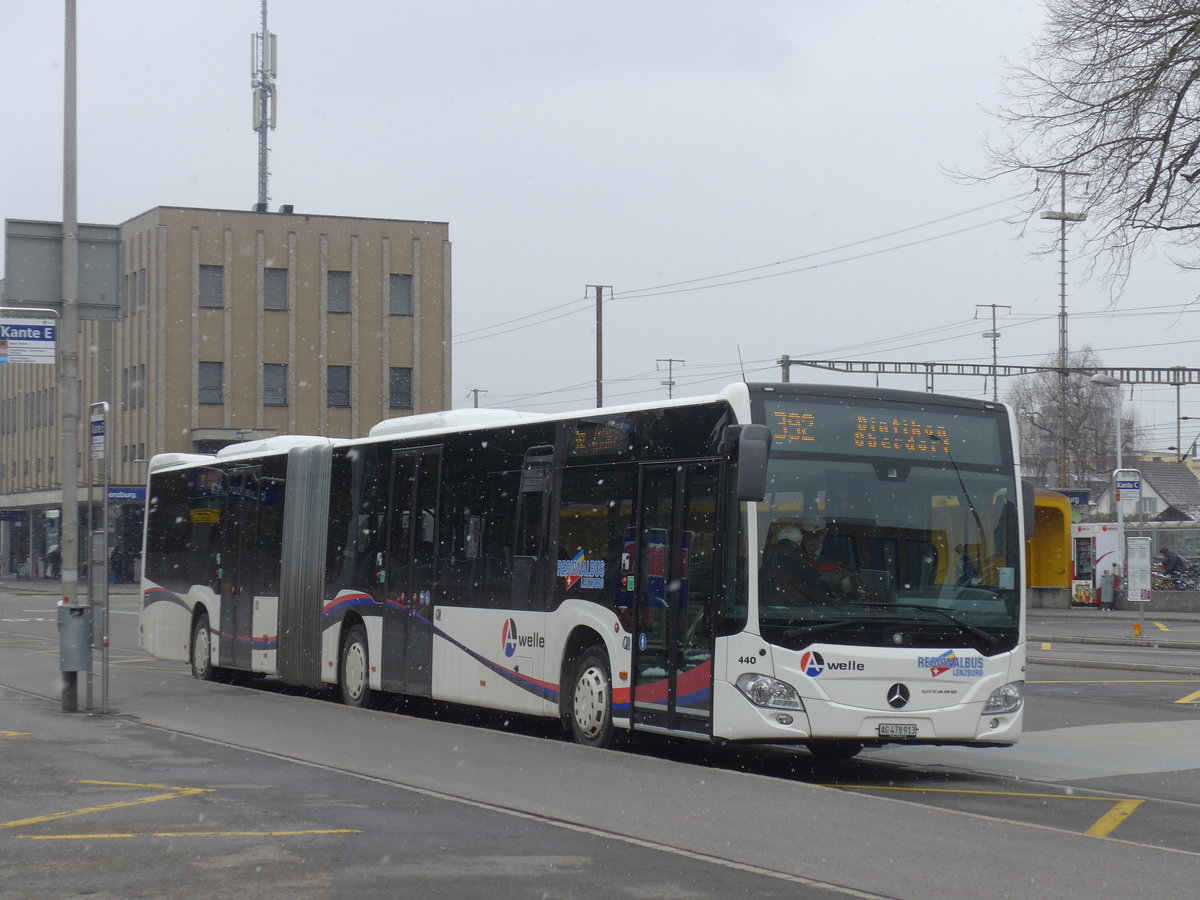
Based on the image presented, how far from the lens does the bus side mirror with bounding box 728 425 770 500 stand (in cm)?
1088

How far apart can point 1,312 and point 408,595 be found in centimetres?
557

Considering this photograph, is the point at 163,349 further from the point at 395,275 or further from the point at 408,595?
the point at 408,595

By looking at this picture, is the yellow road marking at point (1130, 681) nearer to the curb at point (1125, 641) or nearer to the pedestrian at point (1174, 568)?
the curb at point (1125, 641)

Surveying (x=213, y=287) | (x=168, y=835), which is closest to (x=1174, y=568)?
(x=213, y=287)

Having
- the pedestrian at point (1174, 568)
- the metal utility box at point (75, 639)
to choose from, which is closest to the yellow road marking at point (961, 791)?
the metal utility box at point (75, 639)

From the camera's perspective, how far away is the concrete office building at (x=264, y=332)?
5634 centimetres

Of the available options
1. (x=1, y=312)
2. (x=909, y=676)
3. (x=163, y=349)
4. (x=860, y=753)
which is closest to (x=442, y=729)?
(x=860, y=753)

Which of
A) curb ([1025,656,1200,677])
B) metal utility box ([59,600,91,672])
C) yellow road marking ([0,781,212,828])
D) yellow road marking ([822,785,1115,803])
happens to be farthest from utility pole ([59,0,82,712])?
curb ([1025,656,1200,677])

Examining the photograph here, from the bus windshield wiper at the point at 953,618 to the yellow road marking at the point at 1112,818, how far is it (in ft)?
5.30

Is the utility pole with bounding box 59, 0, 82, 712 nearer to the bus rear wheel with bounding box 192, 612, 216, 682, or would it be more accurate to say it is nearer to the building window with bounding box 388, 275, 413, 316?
the bus rear wheel with bounding box 192, 612, 216, 682

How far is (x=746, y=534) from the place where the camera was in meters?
11.5

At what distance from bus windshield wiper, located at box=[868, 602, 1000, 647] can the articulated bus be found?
0.03ft

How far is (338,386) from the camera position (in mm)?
58719

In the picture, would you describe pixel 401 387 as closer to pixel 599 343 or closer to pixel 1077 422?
pixel 599 343
